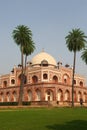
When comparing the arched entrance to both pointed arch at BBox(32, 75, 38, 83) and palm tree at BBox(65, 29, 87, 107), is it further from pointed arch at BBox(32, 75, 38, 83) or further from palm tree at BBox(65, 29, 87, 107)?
palm tree at BBox(65, 29, 87, 107)

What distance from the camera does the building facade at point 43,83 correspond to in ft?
269

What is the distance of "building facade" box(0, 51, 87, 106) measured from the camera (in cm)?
8212

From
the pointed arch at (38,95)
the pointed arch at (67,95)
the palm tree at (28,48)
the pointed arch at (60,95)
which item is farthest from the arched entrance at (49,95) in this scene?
the palm tree at (28,48)

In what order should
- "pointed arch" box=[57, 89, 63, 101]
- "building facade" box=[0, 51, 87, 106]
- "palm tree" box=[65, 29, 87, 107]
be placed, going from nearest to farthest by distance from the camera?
"palm tree" box=[65, 29, 87, 107], "building facade" box=[0, 51, 87, 106], "pointed arch" box=[57, 89, 63, 101]

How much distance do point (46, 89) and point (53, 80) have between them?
27.5ft

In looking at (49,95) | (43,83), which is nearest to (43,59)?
(43,83)

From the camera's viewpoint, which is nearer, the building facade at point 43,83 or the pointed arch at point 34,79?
the building facade at point 43,83

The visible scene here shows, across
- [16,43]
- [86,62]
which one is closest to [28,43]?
[16,43]

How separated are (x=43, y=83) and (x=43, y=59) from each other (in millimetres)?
15501

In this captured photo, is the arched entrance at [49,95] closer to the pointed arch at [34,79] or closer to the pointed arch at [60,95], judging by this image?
the pointed arch at [60,95]

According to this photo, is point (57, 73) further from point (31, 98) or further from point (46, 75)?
→ point (31, 98)

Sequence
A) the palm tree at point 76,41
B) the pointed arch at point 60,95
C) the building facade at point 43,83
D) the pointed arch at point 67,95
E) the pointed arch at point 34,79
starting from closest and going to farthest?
the palm tree at point 76,41, the building facade at point 43,83, the pointed arch at point 60,95, the pointed arch at point 67,95, the pointed arch at point 34,79

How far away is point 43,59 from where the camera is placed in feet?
313

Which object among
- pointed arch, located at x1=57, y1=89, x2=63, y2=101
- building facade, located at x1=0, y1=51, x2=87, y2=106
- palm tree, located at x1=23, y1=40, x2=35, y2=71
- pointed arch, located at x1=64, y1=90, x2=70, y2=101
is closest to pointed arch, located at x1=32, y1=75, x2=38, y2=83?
building facade, located at x1=0, y1=51, x2=87, y2=106
